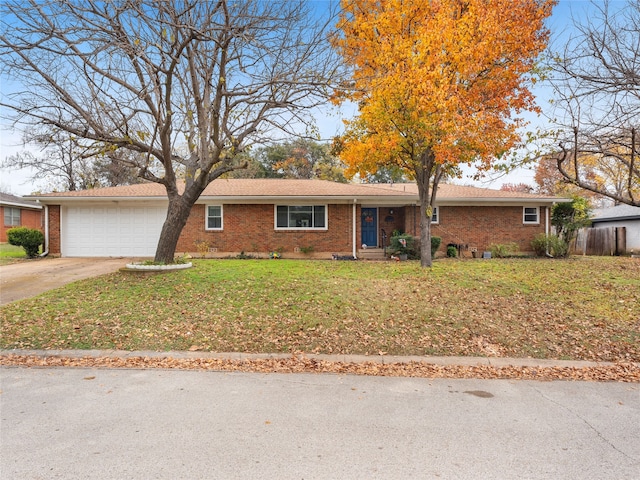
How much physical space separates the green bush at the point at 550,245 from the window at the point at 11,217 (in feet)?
110

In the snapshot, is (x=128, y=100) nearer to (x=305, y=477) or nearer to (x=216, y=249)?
(x=216, y=249)

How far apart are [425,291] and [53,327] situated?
7.31 metres

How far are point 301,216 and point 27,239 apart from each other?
11123mm

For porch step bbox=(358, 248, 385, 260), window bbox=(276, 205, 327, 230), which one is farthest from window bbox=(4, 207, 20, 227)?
porch step bbox=(358, 248, 385, 260)

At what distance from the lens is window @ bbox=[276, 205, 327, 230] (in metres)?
16.7

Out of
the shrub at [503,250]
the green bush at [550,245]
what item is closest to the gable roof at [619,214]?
the green bush at [550,245]

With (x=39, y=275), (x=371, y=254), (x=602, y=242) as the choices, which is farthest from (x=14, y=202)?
(x=602, y=242)

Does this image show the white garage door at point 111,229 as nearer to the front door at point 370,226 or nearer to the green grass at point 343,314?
the green grass at point 343,314

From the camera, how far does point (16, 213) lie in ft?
94.3

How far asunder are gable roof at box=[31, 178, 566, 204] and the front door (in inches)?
57.9

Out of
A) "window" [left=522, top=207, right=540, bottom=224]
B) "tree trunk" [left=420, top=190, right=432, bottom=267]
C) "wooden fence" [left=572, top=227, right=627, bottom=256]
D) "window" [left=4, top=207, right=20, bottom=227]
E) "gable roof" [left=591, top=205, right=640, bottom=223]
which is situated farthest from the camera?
"window" [left=4, top=207, right=20, bottom=227]

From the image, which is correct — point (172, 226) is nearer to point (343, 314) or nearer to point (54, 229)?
point (343, 314)

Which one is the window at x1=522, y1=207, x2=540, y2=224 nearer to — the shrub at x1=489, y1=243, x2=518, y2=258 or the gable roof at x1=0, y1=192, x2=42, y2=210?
the shrub at x1=489, y1=243, x2=518, y2=258

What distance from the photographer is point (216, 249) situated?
16.4 meters
